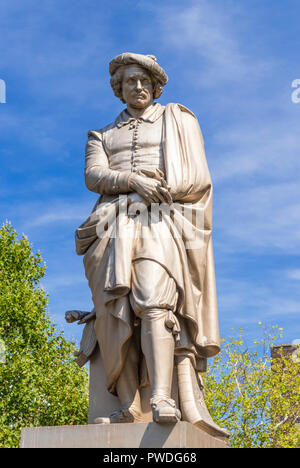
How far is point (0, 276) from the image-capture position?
23047 millimetres

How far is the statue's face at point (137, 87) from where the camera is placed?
786 centimetres

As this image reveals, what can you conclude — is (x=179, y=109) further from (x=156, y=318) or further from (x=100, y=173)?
(x=156, y=318)

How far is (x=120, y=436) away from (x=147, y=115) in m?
3.67

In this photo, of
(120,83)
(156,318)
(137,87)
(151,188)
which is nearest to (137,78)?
(137,87)

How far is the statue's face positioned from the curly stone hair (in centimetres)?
6

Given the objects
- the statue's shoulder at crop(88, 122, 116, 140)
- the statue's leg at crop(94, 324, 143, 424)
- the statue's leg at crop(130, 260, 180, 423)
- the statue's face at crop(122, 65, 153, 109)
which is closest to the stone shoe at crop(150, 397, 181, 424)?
the statue's leg at crop(130, 260, 180, 423)

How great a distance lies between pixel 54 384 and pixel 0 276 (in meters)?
4.16

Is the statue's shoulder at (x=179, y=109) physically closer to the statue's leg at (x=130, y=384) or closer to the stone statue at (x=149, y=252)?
the stone statue at (x=149, y=252)

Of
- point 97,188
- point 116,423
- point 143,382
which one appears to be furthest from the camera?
point 97,188

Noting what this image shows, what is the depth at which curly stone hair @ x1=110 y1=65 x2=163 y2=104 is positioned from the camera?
7965 millimetres

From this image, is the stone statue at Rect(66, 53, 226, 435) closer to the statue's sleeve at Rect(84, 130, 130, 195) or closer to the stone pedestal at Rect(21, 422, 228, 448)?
the statue's sleeve at Rect(84, 130, 130, 195)

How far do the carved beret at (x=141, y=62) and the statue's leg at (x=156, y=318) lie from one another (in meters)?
2.33
